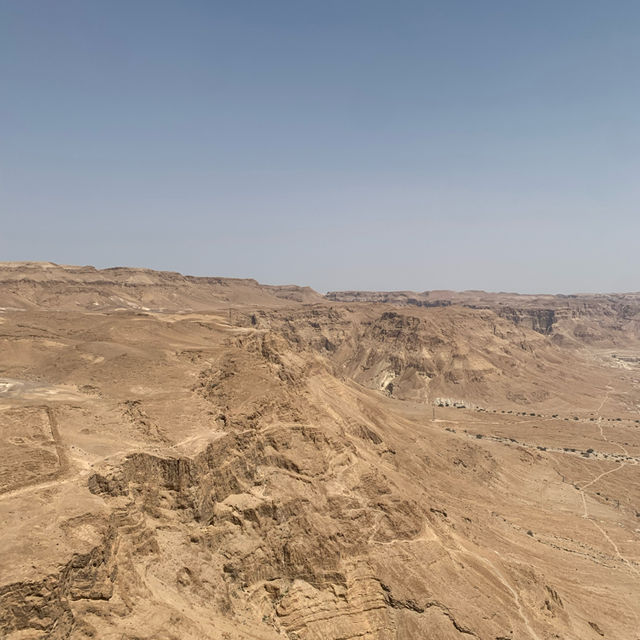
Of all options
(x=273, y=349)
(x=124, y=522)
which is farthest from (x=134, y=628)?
(x=273, y=349)

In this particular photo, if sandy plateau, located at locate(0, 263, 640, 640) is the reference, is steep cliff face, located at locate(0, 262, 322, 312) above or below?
above

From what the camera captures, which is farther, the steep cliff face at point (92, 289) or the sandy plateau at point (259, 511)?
the steep cliff face at point (92, 289)

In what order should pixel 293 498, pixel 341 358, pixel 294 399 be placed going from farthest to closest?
1. pixel 341 358
2. pixel 294 399
3. pixel 293 498

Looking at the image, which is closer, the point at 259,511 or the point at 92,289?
the point at 259,511

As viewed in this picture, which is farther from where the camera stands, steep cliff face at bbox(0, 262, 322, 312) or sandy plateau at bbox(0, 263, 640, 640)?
steep cliff face at bbox(0, 262, 322, 312)

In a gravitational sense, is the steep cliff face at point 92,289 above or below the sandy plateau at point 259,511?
above

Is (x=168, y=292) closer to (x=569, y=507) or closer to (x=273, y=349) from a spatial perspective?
(x=273, y=349)

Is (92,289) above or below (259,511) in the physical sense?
above

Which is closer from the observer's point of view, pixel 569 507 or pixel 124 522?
pixel 124 522
